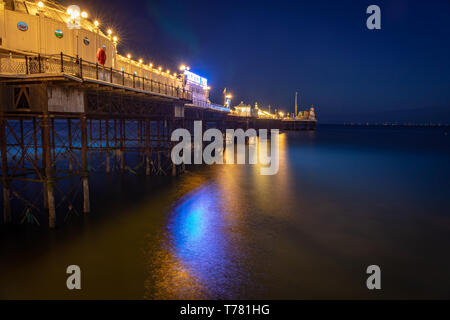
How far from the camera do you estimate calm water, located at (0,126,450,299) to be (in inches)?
452

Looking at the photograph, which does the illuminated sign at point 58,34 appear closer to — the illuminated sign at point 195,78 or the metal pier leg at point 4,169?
the metal pier leg at point 4,169

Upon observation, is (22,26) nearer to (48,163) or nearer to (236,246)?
(48,163)

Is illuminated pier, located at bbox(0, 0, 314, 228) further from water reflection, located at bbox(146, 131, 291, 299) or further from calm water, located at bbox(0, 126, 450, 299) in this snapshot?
water reflection, located at bbox(146, 131, 291, 299)

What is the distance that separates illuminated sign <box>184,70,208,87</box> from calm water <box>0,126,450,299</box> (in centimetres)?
3172

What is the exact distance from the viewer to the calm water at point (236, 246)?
11.5 meters

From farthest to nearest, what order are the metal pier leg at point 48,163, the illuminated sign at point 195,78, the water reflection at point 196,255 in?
the illuminated sign at point 195,78 < the metal pier leg at point 48,163 < the water reflection at point 196,255

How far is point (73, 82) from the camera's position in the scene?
1527 cm

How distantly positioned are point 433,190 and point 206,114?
36.7 meters

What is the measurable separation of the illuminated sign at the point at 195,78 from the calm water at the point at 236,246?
31.7 m

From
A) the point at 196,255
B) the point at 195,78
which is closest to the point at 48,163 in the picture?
the point at 196,255

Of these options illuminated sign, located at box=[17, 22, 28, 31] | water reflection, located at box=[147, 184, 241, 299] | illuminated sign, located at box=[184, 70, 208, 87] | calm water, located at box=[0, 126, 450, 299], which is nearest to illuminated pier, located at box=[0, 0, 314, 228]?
illuminated sign, located at box=[17, 22, 28, 31]

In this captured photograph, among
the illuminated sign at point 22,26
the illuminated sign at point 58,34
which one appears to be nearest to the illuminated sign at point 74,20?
the illuminated sign at point 58,34
